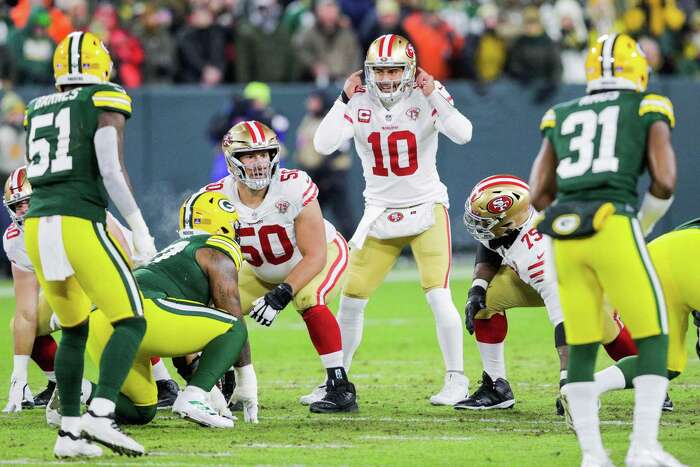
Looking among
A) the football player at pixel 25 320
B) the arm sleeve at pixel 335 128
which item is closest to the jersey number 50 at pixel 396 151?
the arm sleeve at pixel 335 128

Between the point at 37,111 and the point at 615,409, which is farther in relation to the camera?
the point at 615,409

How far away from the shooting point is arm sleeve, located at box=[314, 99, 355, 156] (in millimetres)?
7570

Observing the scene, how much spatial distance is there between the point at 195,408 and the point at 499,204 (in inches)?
76.0

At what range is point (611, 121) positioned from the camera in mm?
5004

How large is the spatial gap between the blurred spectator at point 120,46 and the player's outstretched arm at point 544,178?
400 inches

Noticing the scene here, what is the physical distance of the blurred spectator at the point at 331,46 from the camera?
1503 cm

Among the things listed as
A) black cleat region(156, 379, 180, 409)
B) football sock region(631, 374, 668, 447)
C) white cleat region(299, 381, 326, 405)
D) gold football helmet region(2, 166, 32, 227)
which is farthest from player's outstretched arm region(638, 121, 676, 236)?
gold football helmet region(2, 166, 32, 227)

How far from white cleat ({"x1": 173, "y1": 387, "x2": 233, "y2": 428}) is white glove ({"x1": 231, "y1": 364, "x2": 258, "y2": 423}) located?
0.94 ft

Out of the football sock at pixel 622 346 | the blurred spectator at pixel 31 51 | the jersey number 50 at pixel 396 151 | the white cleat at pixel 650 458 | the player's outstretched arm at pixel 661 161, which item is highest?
the blurred spectator at pixel 31 51

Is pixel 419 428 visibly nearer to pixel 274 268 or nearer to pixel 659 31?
pixel 274 268

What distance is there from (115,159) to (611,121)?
2035mm

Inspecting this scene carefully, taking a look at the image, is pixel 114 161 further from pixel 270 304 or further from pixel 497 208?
pixel 497 208

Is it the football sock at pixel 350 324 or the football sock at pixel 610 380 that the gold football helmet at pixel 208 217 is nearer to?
the football sock at pixel 350 324

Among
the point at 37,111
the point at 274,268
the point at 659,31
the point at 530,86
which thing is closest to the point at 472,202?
A: the point at 274,268
